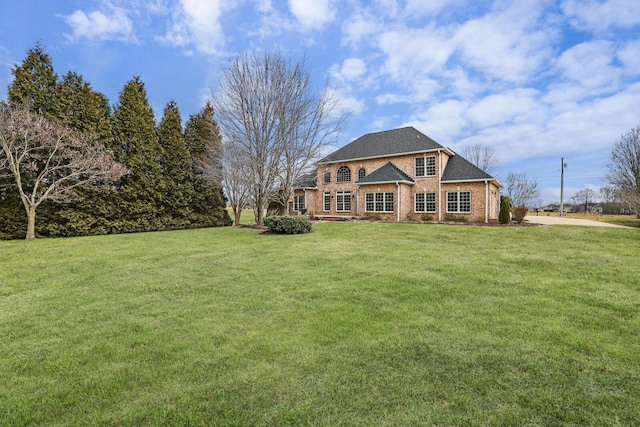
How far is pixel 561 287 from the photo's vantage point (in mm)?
5391

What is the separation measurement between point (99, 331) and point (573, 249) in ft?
39.9

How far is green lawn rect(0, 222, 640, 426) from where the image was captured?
2266mm

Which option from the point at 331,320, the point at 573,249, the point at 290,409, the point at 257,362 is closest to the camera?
the point at 290,409

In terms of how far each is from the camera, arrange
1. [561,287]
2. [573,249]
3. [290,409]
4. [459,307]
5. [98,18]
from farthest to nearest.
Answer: [98,18]
[573,249]
[561,287]
[459,307]
[290,409]

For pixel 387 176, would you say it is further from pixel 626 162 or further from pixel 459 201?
pixel 626 162

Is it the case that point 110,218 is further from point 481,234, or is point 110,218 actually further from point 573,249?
point 573,249

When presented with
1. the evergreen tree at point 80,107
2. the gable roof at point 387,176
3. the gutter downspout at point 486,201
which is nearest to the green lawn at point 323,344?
the evergreen tree at point 80,107

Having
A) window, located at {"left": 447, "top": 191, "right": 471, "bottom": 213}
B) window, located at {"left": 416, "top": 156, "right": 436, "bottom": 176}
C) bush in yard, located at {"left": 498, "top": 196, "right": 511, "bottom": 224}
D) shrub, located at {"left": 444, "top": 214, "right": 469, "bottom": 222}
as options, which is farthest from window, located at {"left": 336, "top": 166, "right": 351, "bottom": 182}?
bush in yard, located at {"left": 498, "top": 196, "right": 511, "bottom": 224}

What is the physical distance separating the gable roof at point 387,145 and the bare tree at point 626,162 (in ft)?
54.0

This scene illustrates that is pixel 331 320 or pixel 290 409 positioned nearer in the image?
pixel 290 409

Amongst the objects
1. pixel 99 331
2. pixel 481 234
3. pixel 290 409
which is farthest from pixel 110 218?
pixel 481 234

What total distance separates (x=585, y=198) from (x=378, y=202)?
42.1 m

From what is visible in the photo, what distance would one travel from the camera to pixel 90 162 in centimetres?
1320

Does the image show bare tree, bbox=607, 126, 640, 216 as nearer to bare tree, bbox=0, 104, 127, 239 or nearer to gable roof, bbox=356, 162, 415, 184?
gable roof, bbox=356, 162, 415, 184
